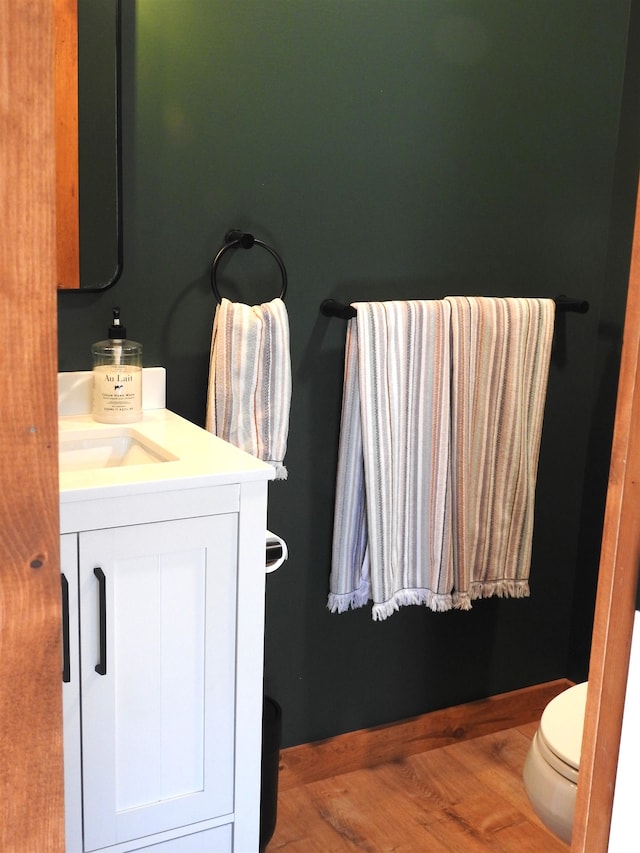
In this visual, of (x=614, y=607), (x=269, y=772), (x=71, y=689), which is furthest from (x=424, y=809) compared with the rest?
(x=614, y=607)

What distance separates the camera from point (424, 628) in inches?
96.2

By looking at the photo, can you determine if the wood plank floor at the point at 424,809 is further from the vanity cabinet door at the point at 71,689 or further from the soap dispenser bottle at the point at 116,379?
the soap dispenser bottle at the point at 116,379

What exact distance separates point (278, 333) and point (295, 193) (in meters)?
0.35

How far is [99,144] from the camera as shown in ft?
6.03

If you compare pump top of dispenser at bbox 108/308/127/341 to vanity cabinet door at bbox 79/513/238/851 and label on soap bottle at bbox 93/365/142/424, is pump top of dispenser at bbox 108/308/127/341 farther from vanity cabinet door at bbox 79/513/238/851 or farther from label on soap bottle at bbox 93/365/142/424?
vanity cabinet door at bbox 79/513/238/851

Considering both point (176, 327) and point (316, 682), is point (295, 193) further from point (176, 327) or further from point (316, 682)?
point (316, 682)

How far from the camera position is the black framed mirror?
1.79 m

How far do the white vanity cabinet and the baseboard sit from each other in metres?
0.60

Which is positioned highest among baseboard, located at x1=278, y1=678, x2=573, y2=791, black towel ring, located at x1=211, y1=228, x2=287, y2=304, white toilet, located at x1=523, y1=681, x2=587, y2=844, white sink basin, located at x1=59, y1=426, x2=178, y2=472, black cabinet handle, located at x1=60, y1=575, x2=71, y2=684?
black towel ring, located at x1=211, y1=228, x2=287, y2=304

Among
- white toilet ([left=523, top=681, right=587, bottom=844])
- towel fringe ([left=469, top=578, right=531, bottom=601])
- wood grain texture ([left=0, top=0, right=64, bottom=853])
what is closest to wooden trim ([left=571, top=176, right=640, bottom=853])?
wood grain texture ([left=0, top=0, right=64, bottom=853])

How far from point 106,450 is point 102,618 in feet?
1.35

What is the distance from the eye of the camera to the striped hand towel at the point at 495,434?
219cm

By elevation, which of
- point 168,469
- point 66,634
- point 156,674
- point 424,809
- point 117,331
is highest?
point 117,331

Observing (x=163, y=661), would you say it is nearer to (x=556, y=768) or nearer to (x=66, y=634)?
(x=66, y=634)
